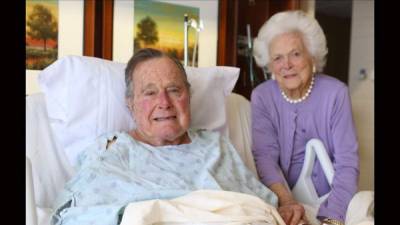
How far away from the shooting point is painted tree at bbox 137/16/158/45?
2.27 metres

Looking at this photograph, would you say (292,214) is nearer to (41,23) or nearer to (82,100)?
(82,100)

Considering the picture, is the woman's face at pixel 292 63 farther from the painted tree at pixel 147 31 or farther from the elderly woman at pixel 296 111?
the painted tree at pixel 147 31

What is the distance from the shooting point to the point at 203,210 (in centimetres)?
93

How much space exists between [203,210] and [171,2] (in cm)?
169

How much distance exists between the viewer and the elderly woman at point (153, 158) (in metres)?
1.01

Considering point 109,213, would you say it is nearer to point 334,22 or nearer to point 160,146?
point 160,146

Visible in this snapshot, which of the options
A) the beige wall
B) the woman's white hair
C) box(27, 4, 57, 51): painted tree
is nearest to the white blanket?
the woman's white hair

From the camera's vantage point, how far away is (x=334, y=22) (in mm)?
3232

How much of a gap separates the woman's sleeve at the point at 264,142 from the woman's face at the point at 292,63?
12 centimetres

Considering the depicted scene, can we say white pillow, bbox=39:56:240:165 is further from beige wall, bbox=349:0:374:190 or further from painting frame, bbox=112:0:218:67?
beige wall, bbox=349:0:374:190

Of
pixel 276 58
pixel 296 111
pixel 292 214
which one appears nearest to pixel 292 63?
pixel 276 58

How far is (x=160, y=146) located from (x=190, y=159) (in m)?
0.10

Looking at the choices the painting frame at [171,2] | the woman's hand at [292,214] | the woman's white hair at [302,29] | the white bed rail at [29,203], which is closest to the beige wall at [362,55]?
the painting frame at [171,2]
